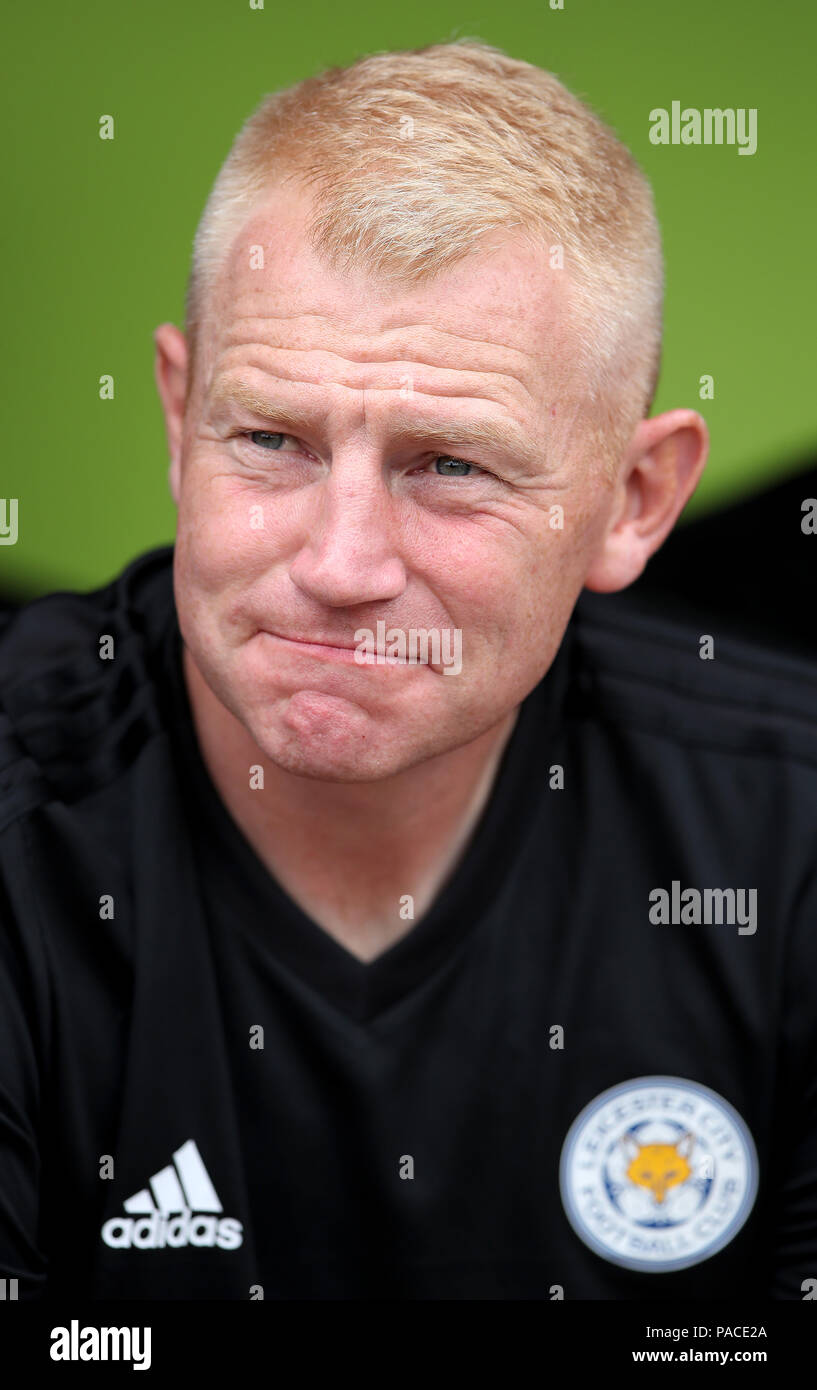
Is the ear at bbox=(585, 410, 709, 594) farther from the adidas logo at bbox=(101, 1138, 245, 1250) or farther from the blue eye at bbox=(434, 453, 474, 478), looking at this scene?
the adidas logo at bbox=(101, 1138, 245, 1250)

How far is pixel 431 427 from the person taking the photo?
1.28 m

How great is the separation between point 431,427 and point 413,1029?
0.60 meters

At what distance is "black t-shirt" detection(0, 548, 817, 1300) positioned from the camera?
1.47 m

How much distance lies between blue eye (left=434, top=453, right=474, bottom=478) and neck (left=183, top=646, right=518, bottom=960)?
323 millimetres

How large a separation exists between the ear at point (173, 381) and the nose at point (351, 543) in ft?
0.98

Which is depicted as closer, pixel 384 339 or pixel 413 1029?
pixel 384 339

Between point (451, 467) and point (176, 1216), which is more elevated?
point (451, 467)

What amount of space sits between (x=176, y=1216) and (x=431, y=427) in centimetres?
79

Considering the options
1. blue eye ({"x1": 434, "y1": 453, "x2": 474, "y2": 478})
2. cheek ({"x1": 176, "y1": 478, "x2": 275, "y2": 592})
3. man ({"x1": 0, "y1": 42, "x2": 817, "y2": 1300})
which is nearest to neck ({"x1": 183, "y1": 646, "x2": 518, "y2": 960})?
man ({"x1": 0, "y1": 42, "x2": 817, "y2": 1300})

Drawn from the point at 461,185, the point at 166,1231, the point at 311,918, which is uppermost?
the point at 461,185

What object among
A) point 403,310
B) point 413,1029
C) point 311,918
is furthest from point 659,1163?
point 403,310

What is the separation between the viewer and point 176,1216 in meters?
1.47

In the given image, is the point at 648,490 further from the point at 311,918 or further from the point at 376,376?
the point at 311,918

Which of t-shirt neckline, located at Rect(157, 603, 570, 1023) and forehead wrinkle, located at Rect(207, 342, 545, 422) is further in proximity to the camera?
t-shirt neckline, located at Rect(157, 603, 570, 1023)
